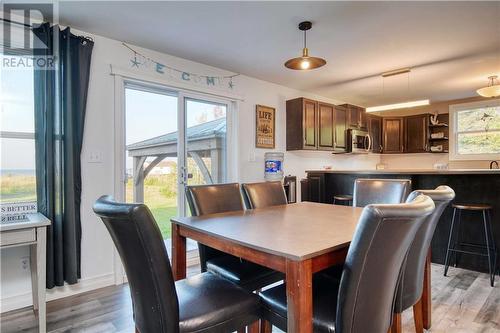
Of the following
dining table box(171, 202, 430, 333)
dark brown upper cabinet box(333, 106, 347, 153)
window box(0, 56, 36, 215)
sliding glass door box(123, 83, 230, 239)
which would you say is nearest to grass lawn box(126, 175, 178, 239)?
sliding glass door box(123, 83, 230, 239)

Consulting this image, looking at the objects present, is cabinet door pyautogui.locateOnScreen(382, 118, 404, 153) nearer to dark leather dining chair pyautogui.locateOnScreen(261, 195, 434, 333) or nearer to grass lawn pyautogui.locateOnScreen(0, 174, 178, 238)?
grass lawn pyautogui.locateOnScreen(0, 174, 178, 238)

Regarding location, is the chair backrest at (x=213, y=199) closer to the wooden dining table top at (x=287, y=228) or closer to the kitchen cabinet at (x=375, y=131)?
the wooden dining table top at (x=287, y=228)

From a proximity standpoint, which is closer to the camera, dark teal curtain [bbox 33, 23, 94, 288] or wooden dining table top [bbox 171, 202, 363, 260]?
wooden dining table top [bbox 171, 202, 363, 260]

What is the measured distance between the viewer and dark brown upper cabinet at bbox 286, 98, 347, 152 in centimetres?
444

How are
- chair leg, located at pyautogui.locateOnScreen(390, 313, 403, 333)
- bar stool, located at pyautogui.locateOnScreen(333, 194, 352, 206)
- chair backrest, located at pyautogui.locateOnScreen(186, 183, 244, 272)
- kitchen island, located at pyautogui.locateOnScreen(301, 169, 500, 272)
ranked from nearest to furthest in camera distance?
chair leg, located at pyautogui.locateOnScreen(390, 313, 403, 333), chair backrest, located at pyautogui.locateOnScreen(186, 183, 244, 272), kitchen island, located at pyautogui.locateOnScreen(301, 169, 500, 272), bar stool, located at pyautogui.locateOnScreen(333, 194, 352, 206)

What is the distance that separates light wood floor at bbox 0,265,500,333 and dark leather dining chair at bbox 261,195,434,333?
1166 millimetres

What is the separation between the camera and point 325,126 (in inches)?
190

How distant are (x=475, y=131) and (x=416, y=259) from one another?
546 cm

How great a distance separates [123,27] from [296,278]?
2673 millimetres

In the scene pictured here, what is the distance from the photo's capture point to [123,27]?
8.51 feet

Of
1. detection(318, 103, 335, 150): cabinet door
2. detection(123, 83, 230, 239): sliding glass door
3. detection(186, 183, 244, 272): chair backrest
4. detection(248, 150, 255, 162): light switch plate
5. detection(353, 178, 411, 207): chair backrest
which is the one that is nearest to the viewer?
detection(186, 183, 244, 272): chair backrest

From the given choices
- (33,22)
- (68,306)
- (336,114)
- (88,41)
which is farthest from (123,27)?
(336,114)

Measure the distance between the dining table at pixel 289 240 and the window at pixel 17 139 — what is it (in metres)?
1.64

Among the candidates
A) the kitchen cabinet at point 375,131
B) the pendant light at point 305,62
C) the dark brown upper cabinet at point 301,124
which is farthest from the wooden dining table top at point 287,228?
the kitchen cabinet at point 375,131
